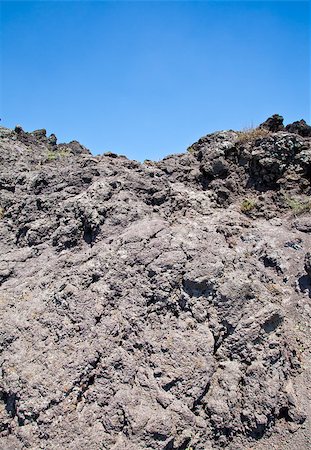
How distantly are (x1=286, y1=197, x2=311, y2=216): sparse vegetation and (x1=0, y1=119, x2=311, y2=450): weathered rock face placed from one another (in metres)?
0.03

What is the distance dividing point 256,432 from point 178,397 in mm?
1331

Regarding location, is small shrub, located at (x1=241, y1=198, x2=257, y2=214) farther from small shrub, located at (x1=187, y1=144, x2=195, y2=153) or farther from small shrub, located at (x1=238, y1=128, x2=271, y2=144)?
small shrub, located at (x1=187, y1=144, x2=195, y2=153)

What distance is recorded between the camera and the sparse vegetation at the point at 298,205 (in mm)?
8461

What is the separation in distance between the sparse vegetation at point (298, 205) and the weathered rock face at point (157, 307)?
3 cm

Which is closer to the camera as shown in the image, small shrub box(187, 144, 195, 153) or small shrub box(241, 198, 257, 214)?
small shrub box(241, 198, 257, 214)

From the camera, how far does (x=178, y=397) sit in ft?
17.5

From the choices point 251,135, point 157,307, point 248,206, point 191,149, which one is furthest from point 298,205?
point 157,307

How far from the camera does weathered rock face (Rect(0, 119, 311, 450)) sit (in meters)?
5.22

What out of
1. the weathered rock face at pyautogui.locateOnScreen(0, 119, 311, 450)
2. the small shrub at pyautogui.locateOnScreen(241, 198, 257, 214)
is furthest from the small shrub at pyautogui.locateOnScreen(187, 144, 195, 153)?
the small shrub at pyautogui.locateOnScreen(241, 198, 257, 214)

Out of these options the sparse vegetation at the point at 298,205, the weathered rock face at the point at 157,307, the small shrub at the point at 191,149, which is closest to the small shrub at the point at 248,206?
the weathered rock face at the point at 157,307

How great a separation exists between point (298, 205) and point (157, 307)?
190 inches

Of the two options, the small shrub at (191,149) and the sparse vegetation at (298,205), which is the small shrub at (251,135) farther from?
the sparse vegetation at (298,205)

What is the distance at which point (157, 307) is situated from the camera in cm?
614

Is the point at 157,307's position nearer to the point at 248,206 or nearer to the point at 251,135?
the point at 248,206
